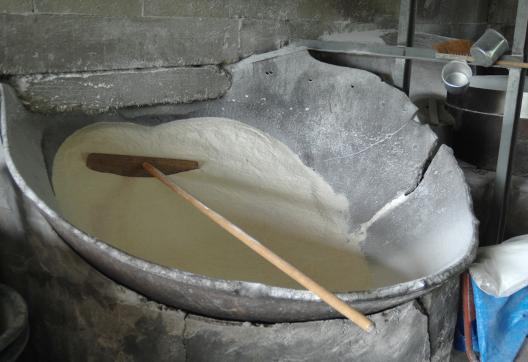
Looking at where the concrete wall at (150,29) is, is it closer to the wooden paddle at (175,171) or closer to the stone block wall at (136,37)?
the stone block wall at (136,37)

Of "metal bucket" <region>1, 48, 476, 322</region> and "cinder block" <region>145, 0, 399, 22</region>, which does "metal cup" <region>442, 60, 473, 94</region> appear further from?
"cinder block" <region>145, 0, 399, 22</region>

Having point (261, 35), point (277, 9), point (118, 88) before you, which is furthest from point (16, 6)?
point (277, 9)

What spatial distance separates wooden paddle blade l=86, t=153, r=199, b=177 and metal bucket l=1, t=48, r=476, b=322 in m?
0.15

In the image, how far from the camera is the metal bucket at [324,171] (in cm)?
125

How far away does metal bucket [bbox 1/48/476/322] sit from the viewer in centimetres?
125

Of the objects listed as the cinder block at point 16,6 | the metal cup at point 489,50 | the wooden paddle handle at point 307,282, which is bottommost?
the wooden paddle handle at point 307,282

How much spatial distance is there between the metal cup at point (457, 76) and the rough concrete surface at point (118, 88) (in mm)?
1033

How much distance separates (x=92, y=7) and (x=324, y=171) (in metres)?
1.22

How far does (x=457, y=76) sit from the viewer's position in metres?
2.02

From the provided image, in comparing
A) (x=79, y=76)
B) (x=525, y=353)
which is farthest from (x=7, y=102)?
(x=525, y=353)

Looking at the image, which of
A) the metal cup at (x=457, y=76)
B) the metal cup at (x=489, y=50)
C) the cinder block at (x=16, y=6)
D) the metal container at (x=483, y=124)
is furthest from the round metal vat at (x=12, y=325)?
the metal container at (x=483, y=124)

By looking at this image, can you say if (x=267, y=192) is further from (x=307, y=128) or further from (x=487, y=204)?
(x=487, y=204)

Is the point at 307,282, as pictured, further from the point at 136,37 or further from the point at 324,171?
the point at 136,37

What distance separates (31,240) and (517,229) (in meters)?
2.17
